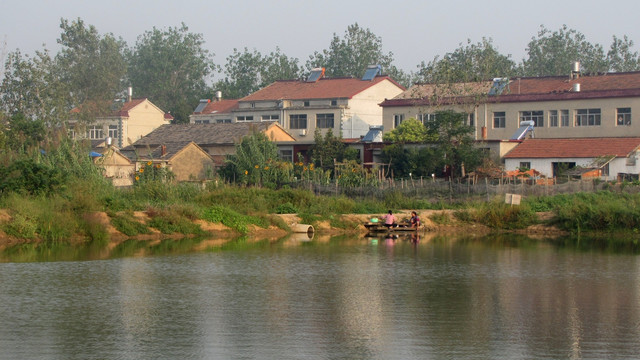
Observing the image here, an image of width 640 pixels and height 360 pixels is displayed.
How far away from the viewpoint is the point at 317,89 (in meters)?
74.8

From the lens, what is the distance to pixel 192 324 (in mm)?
18516

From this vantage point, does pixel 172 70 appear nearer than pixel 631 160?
No

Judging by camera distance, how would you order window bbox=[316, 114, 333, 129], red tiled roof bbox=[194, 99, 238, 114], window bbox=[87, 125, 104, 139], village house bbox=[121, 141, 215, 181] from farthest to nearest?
1. window bbox=[87, 125, 104, 139]
2. red tiled roof bbox=[194, 99, 238, 114]
3. window bbox=[316, 114, 333, 129]
4. village house bbox=[121, 141, 215, 181]

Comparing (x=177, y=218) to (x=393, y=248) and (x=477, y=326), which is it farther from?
(x=477, y=326)

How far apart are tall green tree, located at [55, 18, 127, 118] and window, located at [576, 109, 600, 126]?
57.5m

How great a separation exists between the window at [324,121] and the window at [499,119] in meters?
15.5

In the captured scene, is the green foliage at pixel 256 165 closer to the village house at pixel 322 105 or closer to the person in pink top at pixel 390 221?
the person in pink top at pixel 390 221

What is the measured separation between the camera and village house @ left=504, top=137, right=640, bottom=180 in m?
50.7

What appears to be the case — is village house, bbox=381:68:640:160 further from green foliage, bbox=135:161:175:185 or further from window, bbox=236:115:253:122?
green foliage, bbox=135:161:175:185

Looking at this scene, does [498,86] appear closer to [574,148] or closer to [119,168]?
[574,148]

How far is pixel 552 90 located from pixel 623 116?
19.3ft

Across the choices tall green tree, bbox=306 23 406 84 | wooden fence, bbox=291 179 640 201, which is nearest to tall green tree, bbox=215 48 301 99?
tall green tree, bbox=306 23 406 84

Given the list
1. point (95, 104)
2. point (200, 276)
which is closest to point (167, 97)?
point (95, 104)

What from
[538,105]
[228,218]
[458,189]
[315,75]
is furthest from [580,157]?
[315,75]
